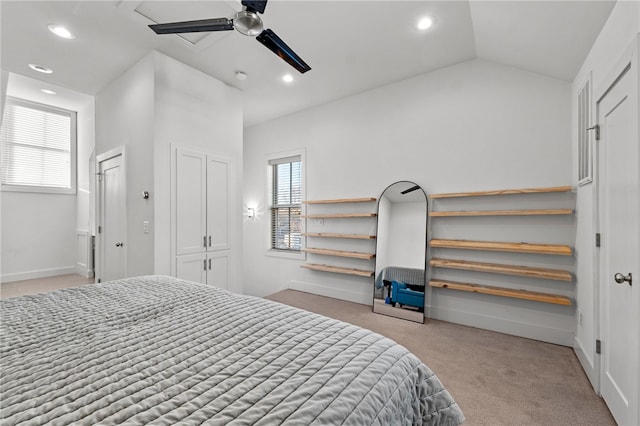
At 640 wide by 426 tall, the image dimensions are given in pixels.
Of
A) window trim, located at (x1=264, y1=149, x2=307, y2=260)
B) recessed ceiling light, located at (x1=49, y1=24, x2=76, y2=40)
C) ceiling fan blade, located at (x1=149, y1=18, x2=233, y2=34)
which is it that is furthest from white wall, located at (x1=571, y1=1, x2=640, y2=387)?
recessed ceiling light, located at (x1=49, y1=24, x2=76, y2=40)

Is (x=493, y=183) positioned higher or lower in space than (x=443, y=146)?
lower

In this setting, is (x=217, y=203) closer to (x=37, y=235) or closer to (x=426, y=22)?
(x=426, y=22)

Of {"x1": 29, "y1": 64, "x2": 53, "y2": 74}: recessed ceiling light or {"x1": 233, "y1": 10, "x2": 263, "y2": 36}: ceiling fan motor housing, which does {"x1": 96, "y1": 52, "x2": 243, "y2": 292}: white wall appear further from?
{"x1": 233, "y1": 10, "x2": 263, "y2": 36}: ceiling fan motor housing

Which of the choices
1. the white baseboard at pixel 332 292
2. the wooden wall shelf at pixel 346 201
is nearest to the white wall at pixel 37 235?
the white baseboard at pixel 332 292

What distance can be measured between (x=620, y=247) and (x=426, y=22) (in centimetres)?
238

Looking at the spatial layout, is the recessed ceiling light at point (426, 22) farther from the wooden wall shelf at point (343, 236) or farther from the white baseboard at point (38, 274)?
the white baseboard at point (38, 274)

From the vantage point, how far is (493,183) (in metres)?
3.14

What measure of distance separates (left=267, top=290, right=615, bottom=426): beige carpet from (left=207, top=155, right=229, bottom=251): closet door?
7.23 feet

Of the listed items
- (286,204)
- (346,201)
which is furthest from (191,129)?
(346,201)

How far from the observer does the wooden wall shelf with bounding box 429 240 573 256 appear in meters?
2.66

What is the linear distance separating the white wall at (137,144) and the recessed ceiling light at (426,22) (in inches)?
116

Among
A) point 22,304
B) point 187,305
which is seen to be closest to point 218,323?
point 187,305

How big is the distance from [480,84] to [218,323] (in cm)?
369

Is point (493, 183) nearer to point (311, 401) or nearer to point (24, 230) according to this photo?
point (311, 401)
